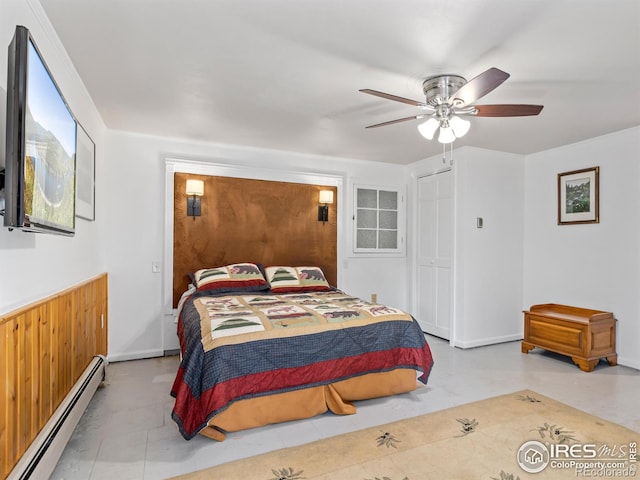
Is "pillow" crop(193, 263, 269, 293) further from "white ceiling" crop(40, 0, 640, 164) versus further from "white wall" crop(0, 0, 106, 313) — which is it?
"white ceiling" crop(40, 0, 640, 164)

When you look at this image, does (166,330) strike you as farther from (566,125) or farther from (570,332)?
(566,125)

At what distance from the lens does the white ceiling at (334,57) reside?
182 centimetres

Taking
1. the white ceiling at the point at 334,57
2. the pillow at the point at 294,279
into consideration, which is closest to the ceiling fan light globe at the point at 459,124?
the white ceiling at the point at 334,57

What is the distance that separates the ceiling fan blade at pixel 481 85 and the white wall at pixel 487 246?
221 cm

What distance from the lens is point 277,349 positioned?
7.93 feet

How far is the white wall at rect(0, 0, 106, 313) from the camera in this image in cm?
146

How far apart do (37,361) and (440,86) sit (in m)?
2.88

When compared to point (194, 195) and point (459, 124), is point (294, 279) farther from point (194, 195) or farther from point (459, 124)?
point (459, 124)

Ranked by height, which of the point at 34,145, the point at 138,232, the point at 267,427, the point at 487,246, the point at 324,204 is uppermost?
the point at 324,204

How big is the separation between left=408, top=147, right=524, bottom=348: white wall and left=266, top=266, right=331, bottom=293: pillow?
1725mm

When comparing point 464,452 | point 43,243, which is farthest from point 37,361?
point 464,452

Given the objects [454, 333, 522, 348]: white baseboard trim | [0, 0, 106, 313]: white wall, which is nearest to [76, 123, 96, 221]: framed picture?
[0, 0, 106, 313]: white wall

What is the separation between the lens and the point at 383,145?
4.28 metres

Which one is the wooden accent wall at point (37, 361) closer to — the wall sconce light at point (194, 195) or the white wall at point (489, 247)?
the wall sconce light at point (194, 195)
